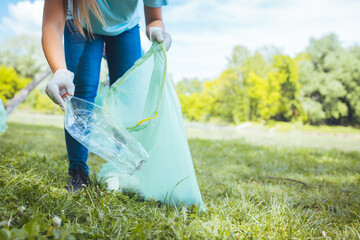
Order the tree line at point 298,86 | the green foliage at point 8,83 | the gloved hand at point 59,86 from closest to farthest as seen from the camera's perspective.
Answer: the gloved hand at point 59,86, the green foliage at point 8,83, the tree line at point 298,86

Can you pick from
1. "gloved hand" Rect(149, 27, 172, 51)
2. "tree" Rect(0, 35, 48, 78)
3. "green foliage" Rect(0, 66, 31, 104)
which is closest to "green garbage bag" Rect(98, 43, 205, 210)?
"gloved hand" Rect(149, 27, 172, 51)

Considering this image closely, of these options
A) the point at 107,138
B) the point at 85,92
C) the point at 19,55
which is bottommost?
the point at 107,138

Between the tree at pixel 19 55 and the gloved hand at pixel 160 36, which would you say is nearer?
the gloved hand at pixel 160 36

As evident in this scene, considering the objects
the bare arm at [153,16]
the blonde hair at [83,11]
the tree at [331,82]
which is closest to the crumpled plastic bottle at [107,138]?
the blonde hair at [83,11]

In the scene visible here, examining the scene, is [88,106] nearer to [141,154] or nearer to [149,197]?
[141,154]

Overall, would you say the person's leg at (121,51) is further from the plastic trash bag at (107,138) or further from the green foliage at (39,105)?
the green foliage at (39,105)

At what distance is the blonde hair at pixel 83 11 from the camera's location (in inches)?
50.8

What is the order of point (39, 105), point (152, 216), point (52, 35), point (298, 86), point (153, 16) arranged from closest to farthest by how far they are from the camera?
point (152, 216) < point (52, 35) < point (153, 16) < point (298, 86) < point (39, 105)

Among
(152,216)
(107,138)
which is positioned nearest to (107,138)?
(107,138)

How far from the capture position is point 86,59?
1.45m

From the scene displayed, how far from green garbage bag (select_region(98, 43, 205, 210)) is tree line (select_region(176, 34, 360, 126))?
20054 mm

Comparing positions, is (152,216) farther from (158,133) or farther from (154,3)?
(154,3)

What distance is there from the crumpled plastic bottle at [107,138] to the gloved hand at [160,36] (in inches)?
18.0

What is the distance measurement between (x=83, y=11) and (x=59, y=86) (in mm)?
426
